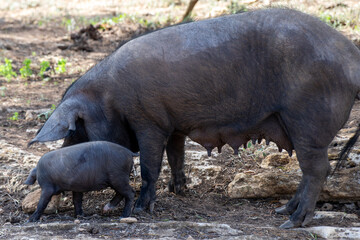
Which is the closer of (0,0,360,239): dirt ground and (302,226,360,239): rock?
(302,226,360,239): rock

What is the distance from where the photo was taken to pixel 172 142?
597 cm

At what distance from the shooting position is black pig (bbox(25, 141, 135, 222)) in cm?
493

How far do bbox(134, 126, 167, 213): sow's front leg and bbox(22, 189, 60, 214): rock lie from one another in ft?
2.54

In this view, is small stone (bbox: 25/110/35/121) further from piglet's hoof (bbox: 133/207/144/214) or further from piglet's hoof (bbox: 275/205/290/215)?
piglet's hoof (bbox: 275/205/290/215)

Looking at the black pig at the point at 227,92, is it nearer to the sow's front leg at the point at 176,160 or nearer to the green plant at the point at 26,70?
the sow's front leg at the point at 176,160

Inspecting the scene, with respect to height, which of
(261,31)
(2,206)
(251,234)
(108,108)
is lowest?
(2,206)

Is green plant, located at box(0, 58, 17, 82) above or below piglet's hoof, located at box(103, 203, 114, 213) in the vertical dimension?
below

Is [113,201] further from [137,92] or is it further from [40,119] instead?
[40,119]

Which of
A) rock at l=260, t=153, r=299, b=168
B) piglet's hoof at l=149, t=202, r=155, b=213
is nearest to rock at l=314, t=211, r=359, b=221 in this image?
rock at l=260, t=153, r=299, b=168

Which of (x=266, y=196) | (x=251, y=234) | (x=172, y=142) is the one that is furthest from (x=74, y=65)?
(x=251, y=234)

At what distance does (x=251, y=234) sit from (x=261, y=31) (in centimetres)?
178

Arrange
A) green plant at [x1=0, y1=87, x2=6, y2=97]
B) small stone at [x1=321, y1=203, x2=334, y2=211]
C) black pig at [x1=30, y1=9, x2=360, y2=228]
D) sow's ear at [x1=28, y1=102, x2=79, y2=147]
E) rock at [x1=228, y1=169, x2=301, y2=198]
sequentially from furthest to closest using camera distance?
green plant at [x1=0, y1=87, x2=6, y2=97], rock at [x1=228, y1=169, x2=301, y2=198], small stone at [x1=321, y1=203, x2=334, y2=211], sow's ear at [x1=28, y1=102, x2=79, y2=147], black pig at [x1=30, y1=9, x2=360, y2=228]

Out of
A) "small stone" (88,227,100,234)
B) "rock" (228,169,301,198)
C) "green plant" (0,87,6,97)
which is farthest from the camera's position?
"green plant" (0,87,6,97)

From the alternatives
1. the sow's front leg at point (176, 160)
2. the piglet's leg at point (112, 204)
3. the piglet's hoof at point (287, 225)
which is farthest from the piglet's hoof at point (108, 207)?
the piglet's hoof at point (287, 225)
